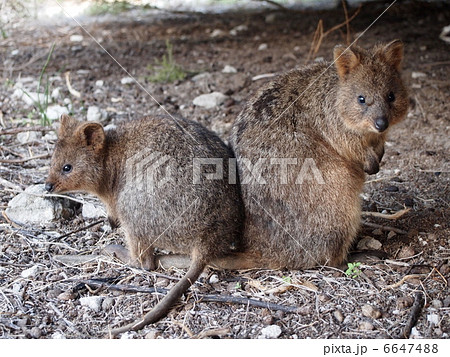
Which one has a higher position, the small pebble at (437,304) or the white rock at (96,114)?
the white rock at (96,114)

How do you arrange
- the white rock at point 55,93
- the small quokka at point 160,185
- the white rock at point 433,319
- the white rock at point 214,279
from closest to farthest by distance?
1. the white rock at point 433,319
2. the small quokka at point 160,185
3. the white rock at point 214,279
4. the white rock at point 55,93

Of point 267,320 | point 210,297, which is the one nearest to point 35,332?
point 210,297

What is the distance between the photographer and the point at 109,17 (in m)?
11.6

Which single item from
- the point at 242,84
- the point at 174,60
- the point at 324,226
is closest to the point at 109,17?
the point at 174,60

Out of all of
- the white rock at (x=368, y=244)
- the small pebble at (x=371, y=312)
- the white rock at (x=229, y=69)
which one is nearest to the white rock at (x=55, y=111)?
the white rock at (x=229, y=69)

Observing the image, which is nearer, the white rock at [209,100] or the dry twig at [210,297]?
the dry twig at [210,297]

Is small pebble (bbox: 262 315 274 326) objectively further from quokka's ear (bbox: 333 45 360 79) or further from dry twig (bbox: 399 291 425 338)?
quokka's ear (bbox: 333 45 360 79)

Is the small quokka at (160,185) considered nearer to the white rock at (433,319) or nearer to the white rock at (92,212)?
the white rock at (92,212)

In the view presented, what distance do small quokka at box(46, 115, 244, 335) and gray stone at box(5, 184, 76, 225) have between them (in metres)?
0.58

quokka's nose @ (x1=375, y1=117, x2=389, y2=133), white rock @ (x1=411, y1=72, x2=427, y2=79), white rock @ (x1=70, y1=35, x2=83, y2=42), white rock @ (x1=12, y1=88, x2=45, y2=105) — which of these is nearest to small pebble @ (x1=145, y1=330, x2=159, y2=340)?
quokka's nose @ (x1=375, y1=117, x2=389, y2=133)

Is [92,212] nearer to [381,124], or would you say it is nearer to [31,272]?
[31,272]

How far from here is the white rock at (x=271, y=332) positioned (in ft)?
12.1

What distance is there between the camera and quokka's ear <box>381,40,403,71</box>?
4.46 meters

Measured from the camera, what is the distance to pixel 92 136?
462cm
